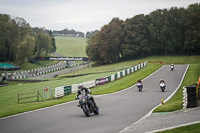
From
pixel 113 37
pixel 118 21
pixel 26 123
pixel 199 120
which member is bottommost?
pixel 26 123

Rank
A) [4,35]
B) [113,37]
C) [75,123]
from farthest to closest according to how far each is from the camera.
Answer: [4,35] → [113,37] → [75,123]

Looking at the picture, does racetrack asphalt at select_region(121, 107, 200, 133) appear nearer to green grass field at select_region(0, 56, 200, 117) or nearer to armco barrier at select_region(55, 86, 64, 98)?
green grass field at select_region(0, 56, 200, 117)

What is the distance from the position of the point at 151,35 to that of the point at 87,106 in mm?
85050

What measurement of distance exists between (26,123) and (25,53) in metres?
87.1

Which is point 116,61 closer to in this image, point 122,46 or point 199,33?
point 122,46

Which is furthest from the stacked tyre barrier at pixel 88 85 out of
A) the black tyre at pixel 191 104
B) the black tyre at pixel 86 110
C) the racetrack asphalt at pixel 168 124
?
the racetrack asphalt at pixel 168 124

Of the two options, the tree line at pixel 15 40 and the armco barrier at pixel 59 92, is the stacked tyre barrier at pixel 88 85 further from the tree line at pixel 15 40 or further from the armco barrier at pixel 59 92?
the tree line at pixel 15 40

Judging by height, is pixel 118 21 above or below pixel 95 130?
above

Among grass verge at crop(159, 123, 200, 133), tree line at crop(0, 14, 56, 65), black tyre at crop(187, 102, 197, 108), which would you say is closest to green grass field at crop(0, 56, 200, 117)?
black tyre at crop(187, 102, 197, 108)

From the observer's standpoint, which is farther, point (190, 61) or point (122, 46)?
point (122, 46)

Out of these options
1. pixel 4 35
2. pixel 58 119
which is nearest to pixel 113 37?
pixel 4 35

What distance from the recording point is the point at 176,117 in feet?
39.9

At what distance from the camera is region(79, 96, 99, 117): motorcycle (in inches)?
591

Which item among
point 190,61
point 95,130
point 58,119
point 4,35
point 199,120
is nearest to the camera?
point 199,120
